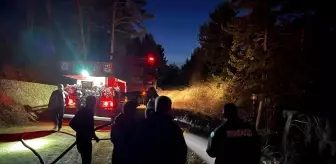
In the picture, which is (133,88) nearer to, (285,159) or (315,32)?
(315,32)

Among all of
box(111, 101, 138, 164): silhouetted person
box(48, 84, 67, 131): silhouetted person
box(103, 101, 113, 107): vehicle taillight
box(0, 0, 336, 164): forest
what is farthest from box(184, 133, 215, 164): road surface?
box(103, 101, 113, 107): vehicle taillight

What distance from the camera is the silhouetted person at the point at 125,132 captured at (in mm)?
5441

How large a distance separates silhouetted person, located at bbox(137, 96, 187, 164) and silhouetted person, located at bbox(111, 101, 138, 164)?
3.98 feet

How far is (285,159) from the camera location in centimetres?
701

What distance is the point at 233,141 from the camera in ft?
13.5

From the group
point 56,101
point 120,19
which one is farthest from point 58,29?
point 56,101

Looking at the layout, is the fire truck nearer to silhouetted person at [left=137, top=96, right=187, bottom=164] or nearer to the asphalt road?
the asphalt road

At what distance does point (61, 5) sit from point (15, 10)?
13.3 feet

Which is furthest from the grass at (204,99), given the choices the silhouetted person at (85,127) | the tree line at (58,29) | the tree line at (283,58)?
the silhouetted person at (85,127)

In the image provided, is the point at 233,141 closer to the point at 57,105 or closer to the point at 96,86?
the point at 57,105

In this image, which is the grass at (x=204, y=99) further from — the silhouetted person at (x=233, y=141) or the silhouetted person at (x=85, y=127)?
the silhouetted person at (x=233, y=141)

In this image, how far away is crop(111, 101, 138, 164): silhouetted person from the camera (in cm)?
544

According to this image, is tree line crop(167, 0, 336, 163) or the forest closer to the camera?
the forest

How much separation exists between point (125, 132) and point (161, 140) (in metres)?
1.44
